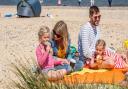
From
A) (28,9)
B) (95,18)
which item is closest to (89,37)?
(95,18)

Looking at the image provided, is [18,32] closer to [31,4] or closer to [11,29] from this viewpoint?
[11,29]

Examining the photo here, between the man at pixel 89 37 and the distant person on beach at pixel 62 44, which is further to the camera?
the man at pixel 89 37

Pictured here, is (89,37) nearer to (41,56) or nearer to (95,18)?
(95,18)

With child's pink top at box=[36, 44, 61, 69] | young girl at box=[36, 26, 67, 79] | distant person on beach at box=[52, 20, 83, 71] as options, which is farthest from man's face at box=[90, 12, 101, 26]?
child's pink top at box=[36, 44, 61, 69]

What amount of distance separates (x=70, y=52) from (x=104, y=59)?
53 centimetres

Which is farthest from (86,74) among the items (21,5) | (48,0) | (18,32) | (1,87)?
(48,0)

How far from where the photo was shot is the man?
7598 millimetres

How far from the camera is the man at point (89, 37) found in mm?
7598

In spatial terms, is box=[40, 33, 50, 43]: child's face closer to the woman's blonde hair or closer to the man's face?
the woman's blonde hair

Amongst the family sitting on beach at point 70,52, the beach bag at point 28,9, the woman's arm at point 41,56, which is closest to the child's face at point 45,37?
the family sitting on beach at point 70,52

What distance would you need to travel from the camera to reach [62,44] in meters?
7.31

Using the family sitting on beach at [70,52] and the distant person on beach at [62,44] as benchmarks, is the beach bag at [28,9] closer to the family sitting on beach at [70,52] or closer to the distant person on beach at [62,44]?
the family sitting on beach at [70,52]

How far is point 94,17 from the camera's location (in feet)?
25.0

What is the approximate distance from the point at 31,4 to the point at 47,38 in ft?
62.7
